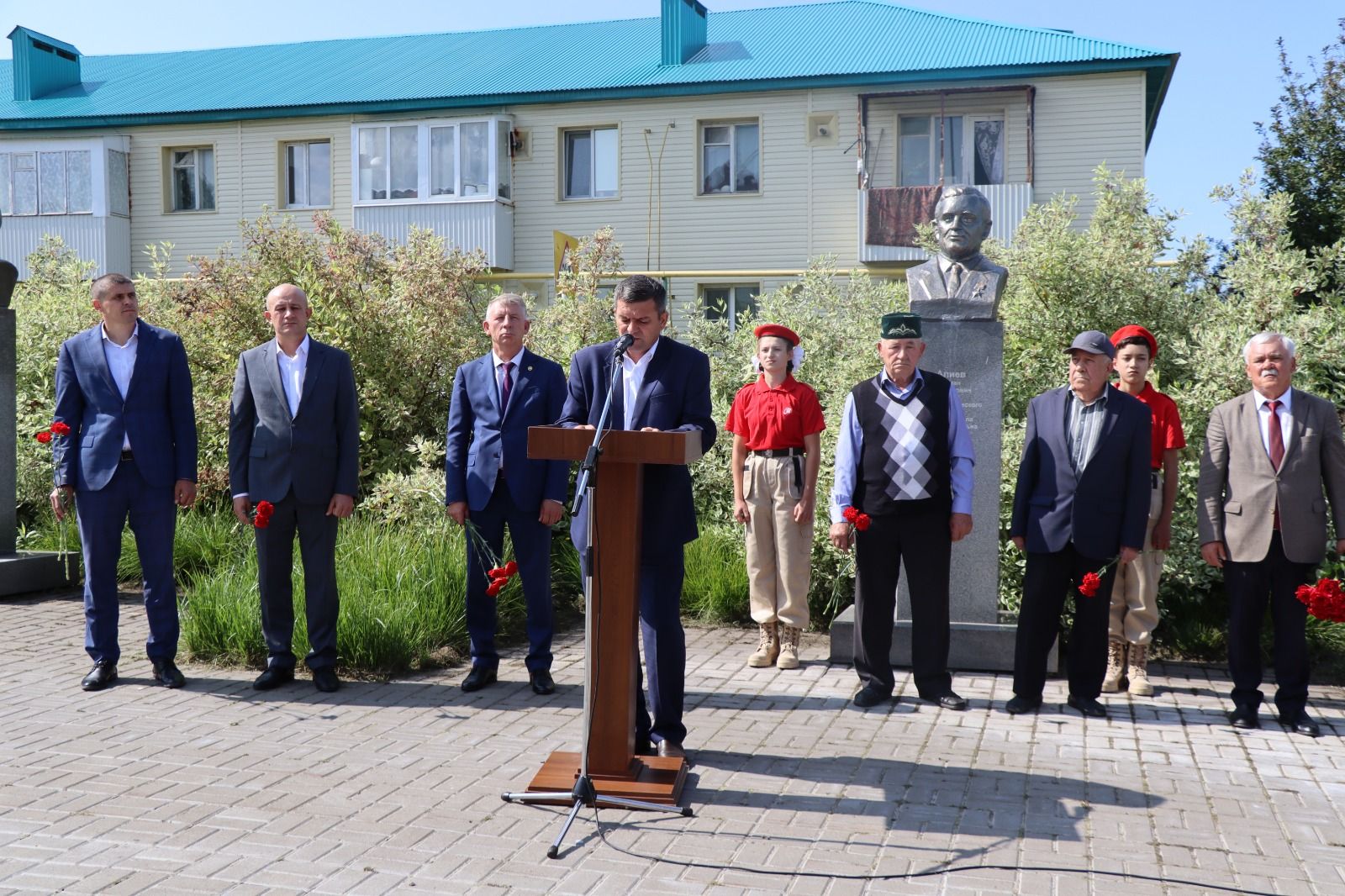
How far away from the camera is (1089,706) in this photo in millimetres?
6488

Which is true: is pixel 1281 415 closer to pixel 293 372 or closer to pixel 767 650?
pixel 767 650

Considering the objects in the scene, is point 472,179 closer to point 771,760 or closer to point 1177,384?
point 1177,384

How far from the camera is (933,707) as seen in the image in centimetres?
655

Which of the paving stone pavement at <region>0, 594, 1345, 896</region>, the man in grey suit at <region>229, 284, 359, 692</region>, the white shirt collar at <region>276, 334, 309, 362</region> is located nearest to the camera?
the paving stone pavement at <region>0, 594, 1345, 896</region>

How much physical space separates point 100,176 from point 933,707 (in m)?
25.8

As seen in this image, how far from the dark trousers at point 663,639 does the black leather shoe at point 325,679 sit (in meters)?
2.20

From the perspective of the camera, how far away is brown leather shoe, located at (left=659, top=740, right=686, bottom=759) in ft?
17.2

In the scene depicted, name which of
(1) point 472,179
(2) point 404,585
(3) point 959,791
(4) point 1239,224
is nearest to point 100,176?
(1) point 472,179

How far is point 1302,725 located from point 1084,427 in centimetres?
181

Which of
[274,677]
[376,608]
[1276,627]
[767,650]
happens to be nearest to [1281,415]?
[1276,627]

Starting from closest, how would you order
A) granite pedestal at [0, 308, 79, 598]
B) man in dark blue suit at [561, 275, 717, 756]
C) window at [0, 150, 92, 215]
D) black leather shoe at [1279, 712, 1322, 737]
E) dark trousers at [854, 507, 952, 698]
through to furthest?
man in dark blue suit at [561, 275, 717, 756] → black leather shoe at [1279, 712, 1322, 737] → dark trousers at [854, 507, 952, 698] → granite pedestal at [0, 308, 79, 598] → window at [0, 150, 92, 215]

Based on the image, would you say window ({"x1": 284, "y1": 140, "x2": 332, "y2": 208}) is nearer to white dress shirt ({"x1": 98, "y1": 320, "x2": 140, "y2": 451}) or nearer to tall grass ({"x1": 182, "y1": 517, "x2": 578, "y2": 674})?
tall grass ({"x1": 182, "y1": 517, "x2": 578, "y2": 674})

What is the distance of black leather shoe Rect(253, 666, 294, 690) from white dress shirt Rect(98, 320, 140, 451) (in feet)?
5.57

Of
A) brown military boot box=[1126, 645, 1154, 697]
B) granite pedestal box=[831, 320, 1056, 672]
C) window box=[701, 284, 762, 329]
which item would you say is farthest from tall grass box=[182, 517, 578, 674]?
window box=[701, 284, 762, 329]
